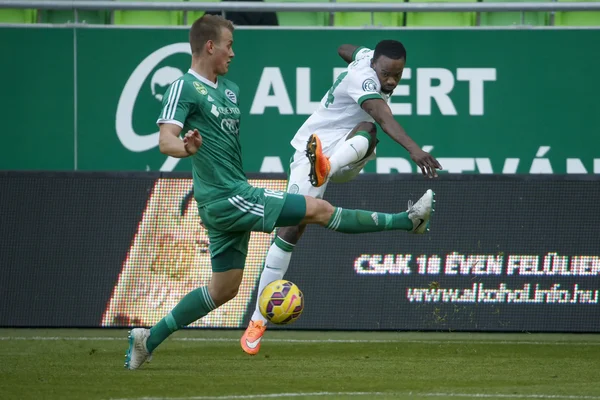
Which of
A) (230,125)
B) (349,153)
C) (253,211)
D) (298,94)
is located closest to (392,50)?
(349,153)

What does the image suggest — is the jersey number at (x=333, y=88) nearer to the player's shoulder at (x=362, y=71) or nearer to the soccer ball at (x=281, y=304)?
the player's shoulder at (x=362, y=71)

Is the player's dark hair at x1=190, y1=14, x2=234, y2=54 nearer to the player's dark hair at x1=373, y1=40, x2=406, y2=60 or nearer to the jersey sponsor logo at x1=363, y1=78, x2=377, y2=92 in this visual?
the jersey sponsor logo at x1=363, y1=78, x2=377, y2=92

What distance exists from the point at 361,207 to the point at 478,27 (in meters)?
2.87

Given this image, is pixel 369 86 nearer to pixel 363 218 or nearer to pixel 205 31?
pixel 363 218

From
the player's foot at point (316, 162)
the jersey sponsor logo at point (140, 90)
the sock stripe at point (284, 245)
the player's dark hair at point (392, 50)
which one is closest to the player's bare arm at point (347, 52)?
the player's dark hair at point (392, 50)

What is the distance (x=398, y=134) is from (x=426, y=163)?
460 mm

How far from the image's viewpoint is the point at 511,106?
37.6 feet

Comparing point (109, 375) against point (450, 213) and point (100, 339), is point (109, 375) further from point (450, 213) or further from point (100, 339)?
point (450, 213)

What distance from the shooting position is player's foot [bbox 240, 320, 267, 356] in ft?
25.1

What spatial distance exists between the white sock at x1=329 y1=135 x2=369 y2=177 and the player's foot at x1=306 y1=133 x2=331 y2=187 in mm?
165

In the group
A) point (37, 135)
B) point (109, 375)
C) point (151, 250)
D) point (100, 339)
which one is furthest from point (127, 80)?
point (109, 375)

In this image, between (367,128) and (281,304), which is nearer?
(281,304)

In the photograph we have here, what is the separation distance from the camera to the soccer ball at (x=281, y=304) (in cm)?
726

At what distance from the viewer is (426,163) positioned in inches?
276
